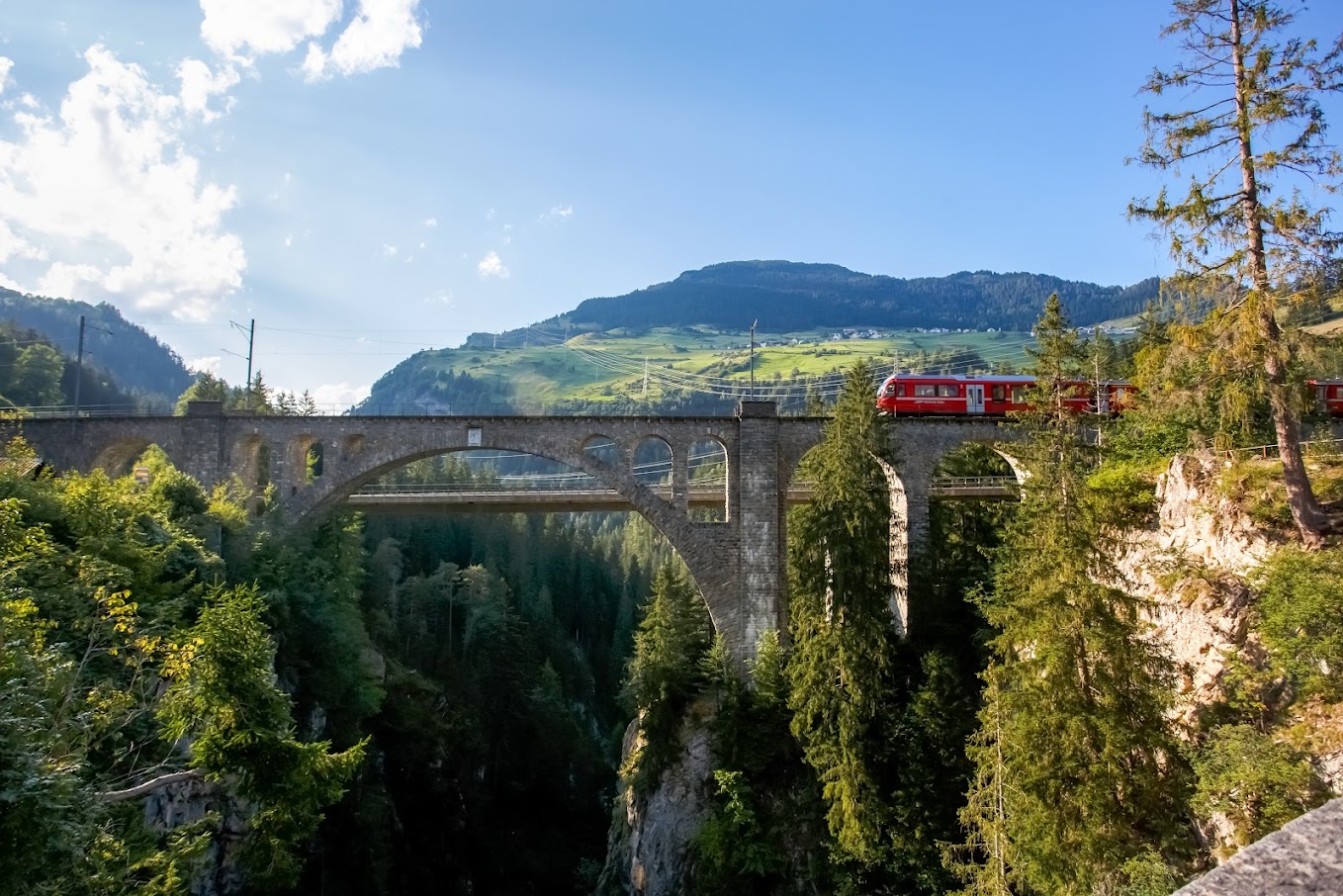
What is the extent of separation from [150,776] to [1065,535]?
18.0 meters

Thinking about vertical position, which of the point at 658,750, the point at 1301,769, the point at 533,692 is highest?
the point at 1301,769

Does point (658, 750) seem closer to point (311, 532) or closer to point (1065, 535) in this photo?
point (311, 532)

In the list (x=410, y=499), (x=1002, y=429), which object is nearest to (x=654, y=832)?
(x=410, y=499)

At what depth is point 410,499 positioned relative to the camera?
35.2m

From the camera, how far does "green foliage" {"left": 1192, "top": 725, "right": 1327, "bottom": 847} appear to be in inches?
559

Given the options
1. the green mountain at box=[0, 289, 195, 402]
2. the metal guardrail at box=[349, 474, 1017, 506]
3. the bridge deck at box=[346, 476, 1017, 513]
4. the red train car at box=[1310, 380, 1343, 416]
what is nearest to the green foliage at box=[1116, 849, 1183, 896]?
the metal guardrail at box=[349, 474, 1017, 506]

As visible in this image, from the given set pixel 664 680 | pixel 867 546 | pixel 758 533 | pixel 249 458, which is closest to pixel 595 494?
pixel 758 533

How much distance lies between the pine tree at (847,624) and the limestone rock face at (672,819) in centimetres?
456

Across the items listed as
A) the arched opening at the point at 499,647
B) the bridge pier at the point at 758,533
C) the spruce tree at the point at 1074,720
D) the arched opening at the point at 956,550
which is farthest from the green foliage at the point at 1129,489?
the arched opening at the point at 499,647

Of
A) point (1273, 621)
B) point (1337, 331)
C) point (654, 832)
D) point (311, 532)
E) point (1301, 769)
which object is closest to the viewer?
point (1301, 769)

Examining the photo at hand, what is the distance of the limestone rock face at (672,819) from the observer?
2820 centimetres

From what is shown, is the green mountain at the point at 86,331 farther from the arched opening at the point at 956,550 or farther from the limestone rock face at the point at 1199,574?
the limestone rock face at the point at 1199,574

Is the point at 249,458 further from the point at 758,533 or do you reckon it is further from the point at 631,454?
the point at 758,533

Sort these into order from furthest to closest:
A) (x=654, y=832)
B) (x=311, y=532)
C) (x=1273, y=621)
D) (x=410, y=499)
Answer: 1. (x=410, y=499)
2. (x=311, y=532)
3. (x=654, y=832)
4. (x=1273, y=621)
